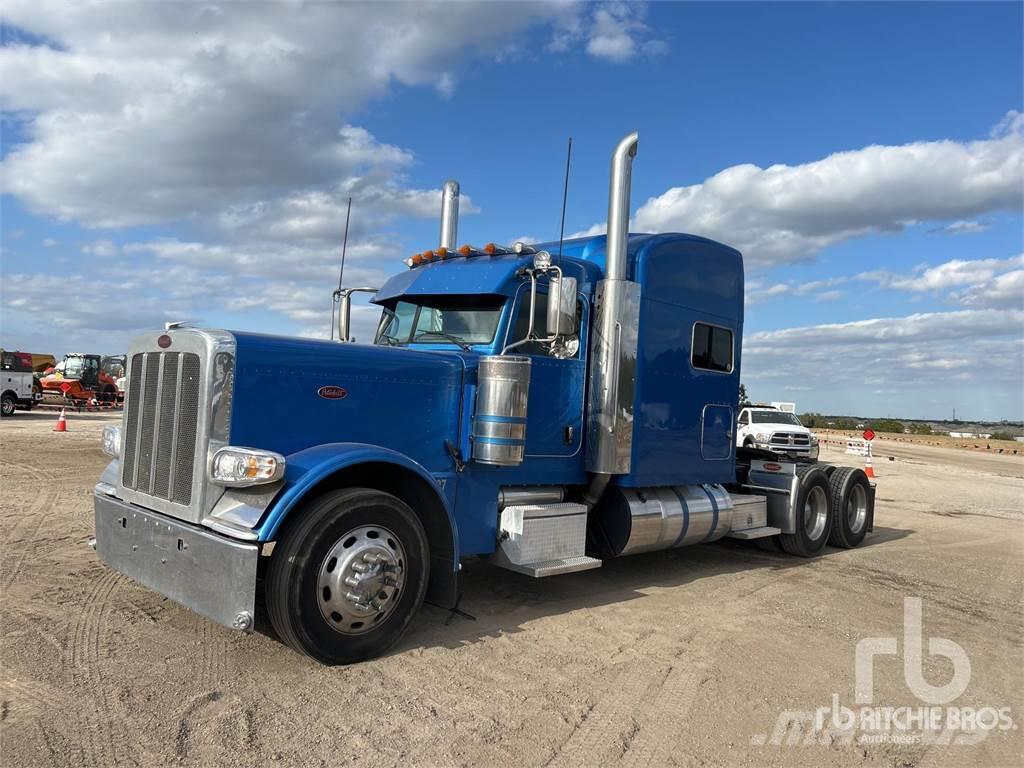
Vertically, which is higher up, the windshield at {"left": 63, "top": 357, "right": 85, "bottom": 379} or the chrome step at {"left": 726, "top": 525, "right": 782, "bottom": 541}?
the windshield at {"left": 63, "top": 357, "right": 85, "bottom": 379}

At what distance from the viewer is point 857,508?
978cm

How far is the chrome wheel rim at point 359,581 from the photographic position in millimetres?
4371

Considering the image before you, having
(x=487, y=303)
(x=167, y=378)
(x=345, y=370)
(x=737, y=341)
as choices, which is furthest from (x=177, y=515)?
(x=737, y=341)

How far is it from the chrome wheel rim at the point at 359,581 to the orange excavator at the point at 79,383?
115 ft

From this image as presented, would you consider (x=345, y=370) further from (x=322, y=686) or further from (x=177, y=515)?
(x=322, y=686)

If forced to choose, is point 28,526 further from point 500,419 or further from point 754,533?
point 754,533

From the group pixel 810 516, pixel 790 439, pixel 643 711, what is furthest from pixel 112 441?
pixel 790 439

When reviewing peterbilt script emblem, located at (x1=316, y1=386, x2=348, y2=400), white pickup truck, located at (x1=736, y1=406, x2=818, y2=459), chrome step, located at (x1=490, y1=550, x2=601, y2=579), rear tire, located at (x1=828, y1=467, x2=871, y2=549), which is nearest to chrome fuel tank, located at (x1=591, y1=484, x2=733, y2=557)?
chrome step, located at (x1=490, y1=550, x2=601, y2=579)

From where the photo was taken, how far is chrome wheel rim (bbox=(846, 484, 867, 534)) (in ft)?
31.9

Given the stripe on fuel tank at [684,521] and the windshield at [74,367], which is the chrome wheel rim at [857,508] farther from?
the windshield at [74,367]

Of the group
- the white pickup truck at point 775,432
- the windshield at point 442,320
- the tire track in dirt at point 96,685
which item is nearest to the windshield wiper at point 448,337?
the windshield at point 442,320

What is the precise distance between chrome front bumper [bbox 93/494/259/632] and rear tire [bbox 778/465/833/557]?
21.9 feet

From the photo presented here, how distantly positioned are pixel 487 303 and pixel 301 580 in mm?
2599

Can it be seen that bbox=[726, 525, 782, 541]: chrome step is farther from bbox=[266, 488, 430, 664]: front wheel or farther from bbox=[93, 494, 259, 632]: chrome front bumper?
bbox=[93, 494, 259, 632]: chrome front bumper
